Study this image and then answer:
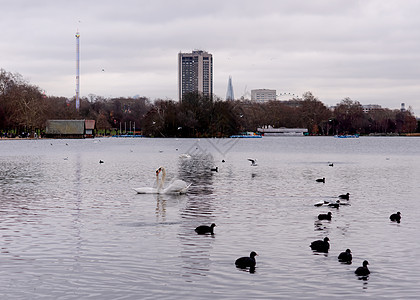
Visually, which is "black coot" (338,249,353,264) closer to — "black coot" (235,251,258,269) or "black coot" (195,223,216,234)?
"black coot" (235,251,258,269)

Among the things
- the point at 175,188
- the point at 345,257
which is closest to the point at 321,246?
the point at 345,257

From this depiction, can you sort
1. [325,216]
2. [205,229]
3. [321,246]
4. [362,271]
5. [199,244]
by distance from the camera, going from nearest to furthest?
[362,271]
[321,246]
[199,244]
[205,229]
[325,216]

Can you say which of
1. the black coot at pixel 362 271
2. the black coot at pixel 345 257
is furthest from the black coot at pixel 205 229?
the black coot at pixel 362 271

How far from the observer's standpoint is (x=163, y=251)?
1950 cm

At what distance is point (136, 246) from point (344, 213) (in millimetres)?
12488

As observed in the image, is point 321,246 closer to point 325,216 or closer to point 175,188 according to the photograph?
point 325,216

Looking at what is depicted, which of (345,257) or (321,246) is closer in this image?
(345,257)

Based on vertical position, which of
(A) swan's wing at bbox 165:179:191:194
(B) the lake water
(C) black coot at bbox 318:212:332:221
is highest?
(A) swan's wing at bbox 165:179:191:194

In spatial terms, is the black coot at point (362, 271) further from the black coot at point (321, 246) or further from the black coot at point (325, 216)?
the black coot at point (325, 216)

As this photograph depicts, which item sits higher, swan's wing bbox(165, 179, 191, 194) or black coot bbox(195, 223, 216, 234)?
swan's wing bbox(165, 179, 191, 194)

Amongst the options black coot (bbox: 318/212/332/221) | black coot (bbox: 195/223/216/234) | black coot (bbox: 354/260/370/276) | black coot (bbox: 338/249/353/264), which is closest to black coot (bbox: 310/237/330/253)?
black coot (bbox: 338/249/353/264)

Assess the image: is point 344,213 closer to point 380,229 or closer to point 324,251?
point 380,229

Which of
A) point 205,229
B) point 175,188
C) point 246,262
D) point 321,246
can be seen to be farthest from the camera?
point 175,188

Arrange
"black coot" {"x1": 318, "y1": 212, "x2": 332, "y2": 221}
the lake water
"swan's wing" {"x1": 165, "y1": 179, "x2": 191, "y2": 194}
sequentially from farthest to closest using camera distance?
"swan's wing" {"x1": 165, "y1": 179, "x2": 191, "y2": 194}, "black coot" {"x1": 318, "y1": 212, "x2": 332, "y2": 221}, the lake water
